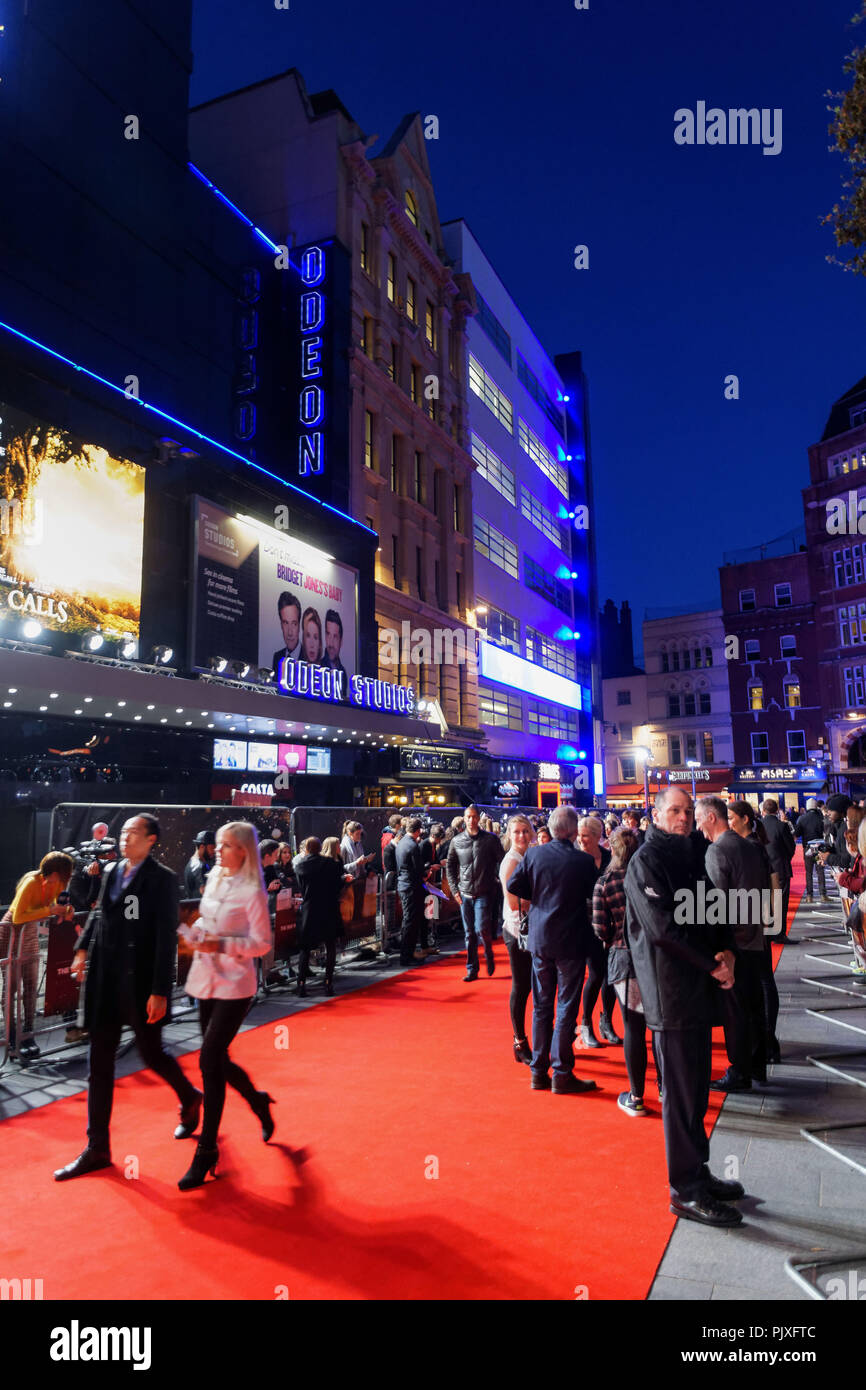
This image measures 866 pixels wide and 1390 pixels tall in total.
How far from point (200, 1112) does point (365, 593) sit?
22.9m

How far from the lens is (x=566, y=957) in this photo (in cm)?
638

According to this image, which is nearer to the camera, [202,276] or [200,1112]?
[200,1112]

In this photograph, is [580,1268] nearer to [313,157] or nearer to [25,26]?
[25,26]

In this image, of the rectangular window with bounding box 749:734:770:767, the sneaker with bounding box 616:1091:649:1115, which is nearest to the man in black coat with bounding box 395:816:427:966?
the sneaker with bounding box 616:1091:649:1115

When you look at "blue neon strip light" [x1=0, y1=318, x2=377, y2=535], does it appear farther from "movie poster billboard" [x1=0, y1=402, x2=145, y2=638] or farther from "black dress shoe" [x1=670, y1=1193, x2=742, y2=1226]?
"black dress shoe" [x1=670, y1=1193, x2=742, y2=1226]

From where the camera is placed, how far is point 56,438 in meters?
16.8

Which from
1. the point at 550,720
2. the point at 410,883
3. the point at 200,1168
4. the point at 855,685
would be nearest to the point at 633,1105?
the point at 200,1168

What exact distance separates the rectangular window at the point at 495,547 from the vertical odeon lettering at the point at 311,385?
14.4 m

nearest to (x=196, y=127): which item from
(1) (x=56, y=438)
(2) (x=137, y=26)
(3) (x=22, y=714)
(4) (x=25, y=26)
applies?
(2) (x=137, y=26)

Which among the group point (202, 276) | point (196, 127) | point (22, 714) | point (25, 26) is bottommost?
point (22, 714)

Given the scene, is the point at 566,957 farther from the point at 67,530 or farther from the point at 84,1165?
the point at 67,530

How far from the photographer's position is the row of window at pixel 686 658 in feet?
201

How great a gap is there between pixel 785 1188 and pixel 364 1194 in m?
2.46

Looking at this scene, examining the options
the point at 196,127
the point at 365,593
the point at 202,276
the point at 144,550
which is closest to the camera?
the point at 144,550
